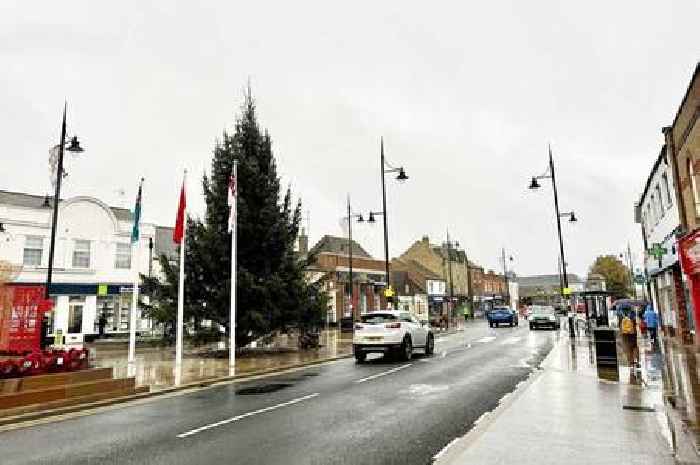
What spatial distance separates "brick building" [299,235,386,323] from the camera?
53.5 m

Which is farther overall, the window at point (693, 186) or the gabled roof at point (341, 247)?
the gabled roof at point (341, 247)

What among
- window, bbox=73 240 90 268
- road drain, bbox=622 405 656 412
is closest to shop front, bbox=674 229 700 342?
road drain, bbox=622 405 656 412

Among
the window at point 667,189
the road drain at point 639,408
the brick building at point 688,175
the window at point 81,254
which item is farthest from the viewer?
the window at point 81,254

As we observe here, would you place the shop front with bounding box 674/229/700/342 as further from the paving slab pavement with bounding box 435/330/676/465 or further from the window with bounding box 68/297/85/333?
the window with bounding box 68/297/85/333

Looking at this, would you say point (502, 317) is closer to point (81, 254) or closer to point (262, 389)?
point (81, 254)

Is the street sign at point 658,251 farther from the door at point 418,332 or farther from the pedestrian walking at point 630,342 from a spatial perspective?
the door at point 418,332

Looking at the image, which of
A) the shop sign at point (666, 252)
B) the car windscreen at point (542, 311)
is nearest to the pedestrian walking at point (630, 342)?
the shop sign at point (666, 252)

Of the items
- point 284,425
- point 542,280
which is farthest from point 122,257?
point 542,280

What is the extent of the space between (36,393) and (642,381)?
43.2ft

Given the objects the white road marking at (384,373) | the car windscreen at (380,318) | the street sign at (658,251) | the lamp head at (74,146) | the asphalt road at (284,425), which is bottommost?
the asphalt road at (284,425)

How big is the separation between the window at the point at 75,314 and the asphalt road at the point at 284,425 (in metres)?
24.4

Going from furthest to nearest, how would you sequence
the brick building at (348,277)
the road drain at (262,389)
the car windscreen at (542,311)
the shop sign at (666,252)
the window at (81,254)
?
the brick building at (348,277)
the car windscreen at (542,311)
the window at (81,254)
the shop sign at (666,252)
the road drain at (262,389)

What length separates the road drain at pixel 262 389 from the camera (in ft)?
39.6

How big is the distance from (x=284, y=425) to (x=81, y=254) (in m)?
30.9
